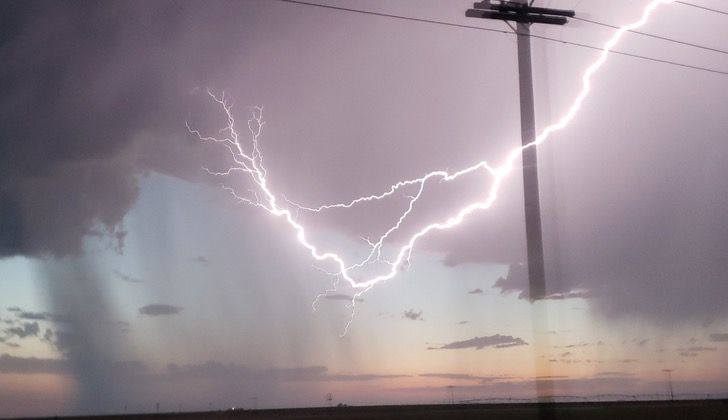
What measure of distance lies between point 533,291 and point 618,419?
59.6 ft

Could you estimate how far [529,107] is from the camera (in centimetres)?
1331

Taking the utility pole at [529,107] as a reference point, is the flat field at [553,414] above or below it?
below

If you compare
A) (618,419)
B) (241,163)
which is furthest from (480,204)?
(618,419)

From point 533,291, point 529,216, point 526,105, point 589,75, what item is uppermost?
point 589,75

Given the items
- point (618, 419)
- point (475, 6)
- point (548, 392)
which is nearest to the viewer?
point (548, 392)

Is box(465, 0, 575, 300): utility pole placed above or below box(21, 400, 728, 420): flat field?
above

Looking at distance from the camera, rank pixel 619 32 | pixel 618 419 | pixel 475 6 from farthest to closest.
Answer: pixel 618 419, pixel 619 32, pixel 475 6

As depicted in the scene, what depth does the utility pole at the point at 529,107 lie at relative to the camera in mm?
12555

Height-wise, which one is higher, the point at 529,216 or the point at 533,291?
the point at 529,216

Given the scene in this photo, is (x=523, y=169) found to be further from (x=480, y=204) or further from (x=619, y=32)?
(x=619, y=32)

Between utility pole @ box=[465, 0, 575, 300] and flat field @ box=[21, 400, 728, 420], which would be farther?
flat field @ box=[21, 400, 728, 420]

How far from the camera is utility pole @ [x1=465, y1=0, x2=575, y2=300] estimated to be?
12.6 m

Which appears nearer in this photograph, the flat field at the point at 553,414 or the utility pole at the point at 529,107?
the utility pole at the point at 529,107

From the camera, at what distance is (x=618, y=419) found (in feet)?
93.1
